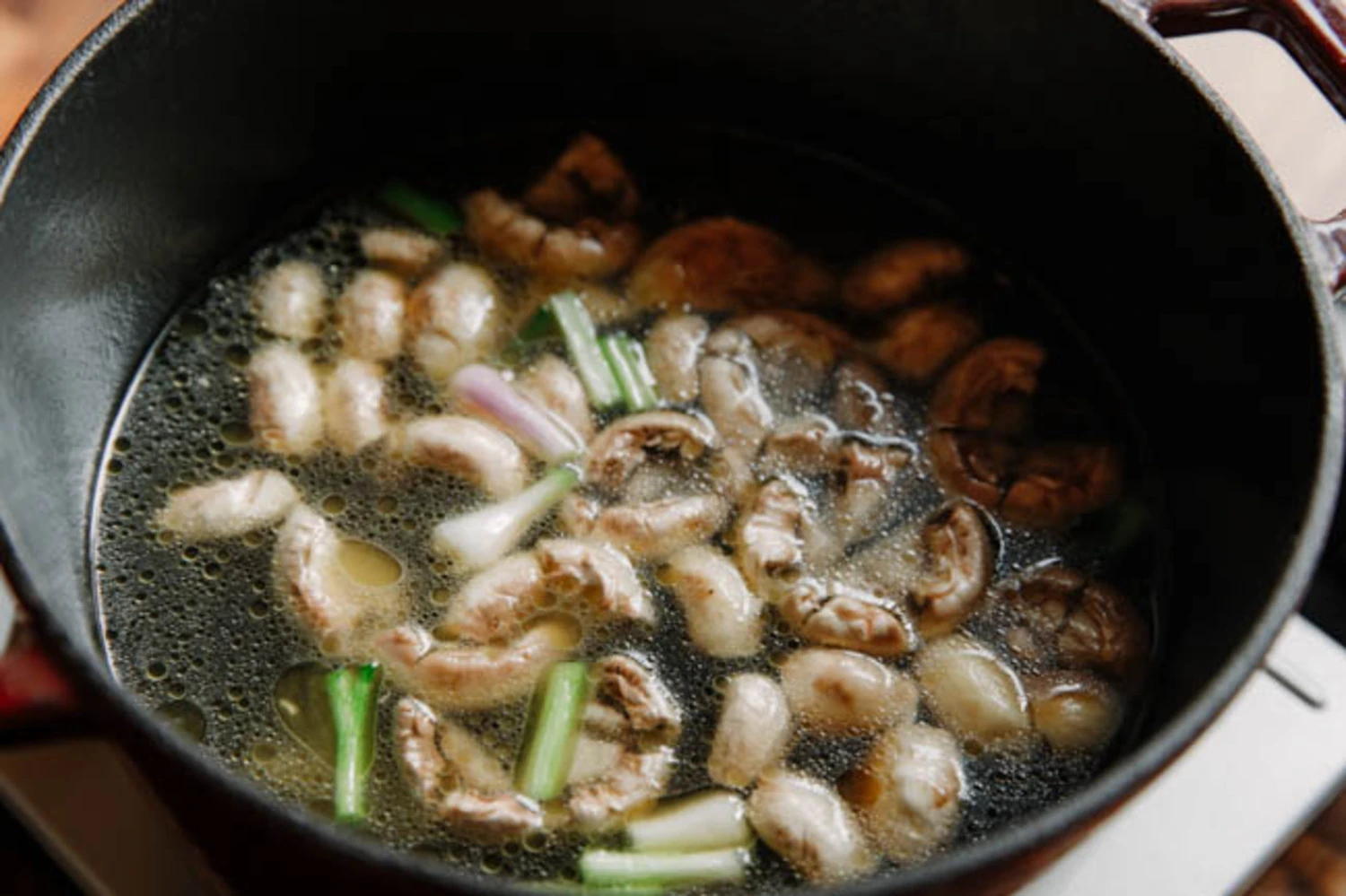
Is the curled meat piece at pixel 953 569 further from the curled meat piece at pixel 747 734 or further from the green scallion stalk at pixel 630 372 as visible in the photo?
the green scallion stalk at pixel 630 372

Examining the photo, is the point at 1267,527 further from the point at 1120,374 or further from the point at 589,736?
the point at 589,736

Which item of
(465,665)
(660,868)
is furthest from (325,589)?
(660,868)

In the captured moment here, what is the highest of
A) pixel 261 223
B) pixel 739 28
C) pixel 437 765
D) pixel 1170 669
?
pixel 739 28

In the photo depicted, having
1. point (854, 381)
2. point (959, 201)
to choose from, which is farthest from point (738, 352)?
point (959, 201)

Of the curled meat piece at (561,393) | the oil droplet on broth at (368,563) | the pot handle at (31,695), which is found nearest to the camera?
the pot handle at (31,695)

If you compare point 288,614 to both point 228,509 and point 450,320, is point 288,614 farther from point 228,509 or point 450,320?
point 450,320

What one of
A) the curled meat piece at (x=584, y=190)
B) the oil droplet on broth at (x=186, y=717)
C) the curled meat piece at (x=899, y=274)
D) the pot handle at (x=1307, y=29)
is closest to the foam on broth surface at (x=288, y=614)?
the oil droplet on broth at (x=186, y=717)
